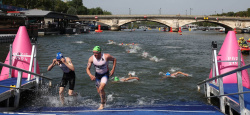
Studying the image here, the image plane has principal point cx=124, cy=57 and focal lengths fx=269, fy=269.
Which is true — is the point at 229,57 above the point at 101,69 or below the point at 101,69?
above

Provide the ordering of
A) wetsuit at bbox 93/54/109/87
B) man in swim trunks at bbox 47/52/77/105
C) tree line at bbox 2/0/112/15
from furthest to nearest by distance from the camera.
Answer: tree line at bbox 2/0/112/15 → man in swim trunks at bbox 47/52/77/105 → wetsuit at bbox 93/54/109/87

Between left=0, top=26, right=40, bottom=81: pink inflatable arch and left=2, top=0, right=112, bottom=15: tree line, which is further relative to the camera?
left=2, top=0, right=112, bottom=15: tree line

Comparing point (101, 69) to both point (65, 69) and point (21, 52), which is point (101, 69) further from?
point (21, 52)

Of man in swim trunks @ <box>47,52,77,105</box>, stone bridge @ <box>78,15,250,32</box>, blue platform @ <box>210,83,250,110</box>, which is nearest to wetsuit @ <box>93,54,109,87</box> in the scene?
man in swim trunks @ <box>47,52,77,105</box>

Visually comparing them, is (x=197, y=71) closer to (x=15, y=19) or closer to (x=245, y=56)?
(x=245, y=56)

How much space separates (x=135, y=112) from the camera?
7.28 metres

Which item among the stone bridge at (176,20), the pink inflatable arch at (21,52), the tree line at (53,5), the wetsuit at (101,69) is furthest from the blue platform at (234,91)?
the stone bridge at (176,20)

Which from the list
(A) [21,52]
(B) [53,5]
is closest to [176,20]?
(B) [53,5]

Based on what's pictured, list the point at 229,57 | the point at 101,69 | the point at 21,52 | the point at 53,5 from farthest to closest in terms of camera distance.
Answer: the point at 53,5 → the point at 21,52 → the point at 229,57 → the point at 101,69

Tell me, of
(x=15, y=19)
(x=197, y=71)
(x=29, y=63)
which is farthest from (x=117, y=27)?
(x=29, y=63)

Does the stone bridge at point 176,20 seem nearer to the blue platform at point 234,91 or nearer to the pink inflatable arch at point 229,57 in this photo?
the pink inflatable arch at point 229,57

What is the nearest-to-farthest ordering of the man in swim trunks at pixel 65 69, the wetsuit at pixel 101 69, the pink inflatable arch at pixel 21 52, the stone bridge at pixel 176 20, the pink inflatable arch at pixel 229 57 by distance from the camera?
the wetsuit at pixel 101 69, the man in swim trunks at pixel 65 69, the pink inflatable arch at pixel 229 57, the pink inflatable arch at pixel 21 52, the stone bridge at pixel 176 20

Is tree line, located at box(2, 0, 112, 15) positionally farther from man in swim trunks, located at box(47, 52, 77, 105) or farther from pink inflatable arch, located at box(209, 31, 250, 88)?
pink inflatable arch, located at box(209, 31, 250, 88)

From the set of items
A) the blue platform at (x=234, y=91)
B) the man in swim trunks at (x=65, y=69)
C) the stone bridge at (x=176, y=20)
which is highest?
the stone bridge at (x=176, y=20)
